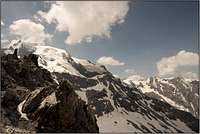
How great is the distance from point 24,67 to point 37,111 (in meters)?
28.3

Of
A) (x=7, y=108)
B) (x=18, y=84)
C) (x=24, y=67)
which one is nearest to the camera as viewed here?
(x=7, y=108)

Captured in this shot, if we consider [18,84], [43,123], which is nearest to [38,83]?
[18,84]

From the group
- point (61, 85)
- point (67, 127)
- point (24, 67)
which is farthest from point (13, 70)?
point (67, 127)

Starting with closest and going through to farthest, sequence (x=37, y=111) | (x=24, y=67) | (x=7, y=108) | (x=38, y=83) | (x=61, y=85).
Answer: (x=7, y=108), (x=37, y=111), (x=61, y=85), (x=38, y=83), (x=24, y=67)

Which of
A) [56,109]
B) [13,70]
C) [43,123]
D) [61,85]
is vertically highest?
[13,70]

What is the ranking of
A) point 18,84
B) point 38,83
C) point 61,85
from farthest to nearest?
point 38,83 < point 18,84 < point 61,85

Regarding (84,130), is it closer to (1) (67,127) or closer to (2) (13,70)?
(1) (67,127)

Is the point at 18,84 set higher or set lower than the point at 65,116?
higher

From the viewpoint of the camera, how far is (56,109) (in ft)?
146

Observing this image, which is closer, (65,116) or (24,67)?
(65,116)

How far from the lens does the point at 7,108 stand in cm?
3919

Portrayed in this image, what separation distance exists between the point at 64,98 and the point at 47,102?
2.82m

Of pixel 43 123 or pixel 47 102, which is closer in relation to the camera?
pixel 43 123

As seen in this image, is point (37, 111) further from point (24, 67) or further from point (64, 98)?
point (24, 67)
